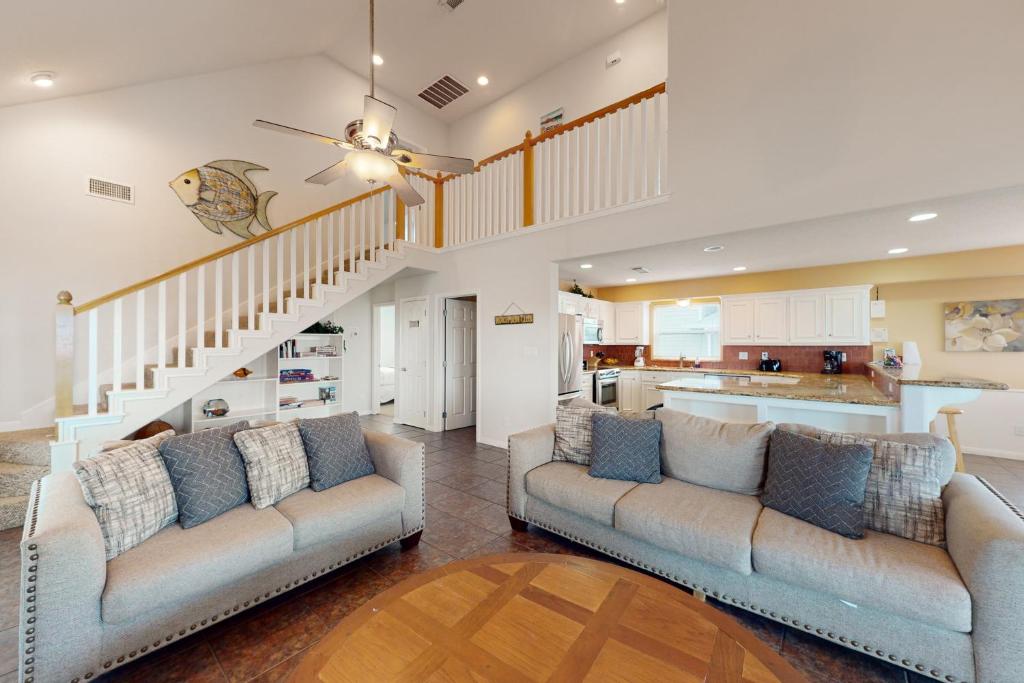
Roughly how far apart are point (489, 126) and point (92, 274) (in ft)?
18.8

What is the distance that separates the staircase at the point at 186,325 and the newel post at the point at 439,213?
0.29m

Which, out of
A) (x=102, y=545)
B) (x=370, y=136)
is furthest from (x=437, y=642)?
(x=370, y=136)

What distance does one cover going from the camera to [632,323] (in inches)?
286

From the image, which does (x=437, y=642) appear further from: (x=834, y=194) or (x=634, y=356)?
(x=634, y=356)

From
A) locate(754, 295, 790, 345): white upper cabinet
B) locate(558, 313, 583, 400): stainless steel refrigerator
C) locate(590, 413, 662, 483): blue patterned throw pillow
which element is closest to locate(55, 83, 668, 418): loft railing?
locate(558, 313, 583, 400): stainless steel refrigerator

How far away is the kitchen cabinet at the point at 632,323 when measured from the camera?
716 centimetres

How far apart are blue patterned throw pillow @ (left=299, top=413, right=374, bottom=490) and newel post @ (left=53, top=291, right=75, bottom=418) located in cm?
199

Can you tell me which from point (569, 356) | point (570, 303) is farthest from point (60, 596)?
point (570, 303)

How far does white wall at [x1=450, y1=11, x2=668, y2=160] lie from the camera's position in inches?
201

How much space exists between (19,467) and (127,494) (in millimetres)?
2473

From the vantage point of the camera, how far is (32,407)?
366 cm

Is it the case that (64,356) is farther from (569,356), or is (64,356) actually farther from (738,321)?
(738,321)

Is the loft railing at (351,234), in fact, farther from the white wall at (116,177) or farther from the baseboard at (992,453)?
the baseboard at (992,453)

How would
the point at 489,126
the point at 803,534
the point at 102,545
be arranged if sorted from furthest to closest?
the point at 489,126, the point at 803,534, the point at 102,545
